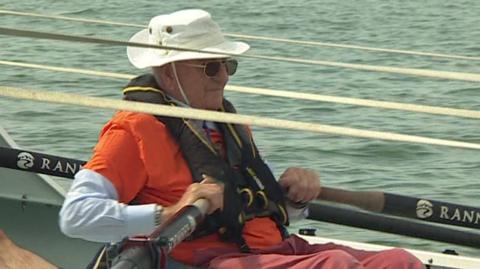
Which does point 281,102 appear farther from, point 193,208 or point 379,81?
point 193,208

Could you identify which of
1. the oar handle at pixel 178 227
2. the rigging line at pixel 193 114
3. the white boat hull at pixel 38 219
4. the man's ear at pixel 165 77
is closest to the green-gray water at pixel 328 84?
the white boat hull at pixel 38 219

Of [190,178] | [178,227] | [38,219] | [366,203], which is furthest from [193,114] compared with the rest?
[38,219]

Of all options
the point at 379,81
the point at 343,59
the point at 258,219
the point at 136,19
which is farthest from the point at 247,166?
the point at 136,19

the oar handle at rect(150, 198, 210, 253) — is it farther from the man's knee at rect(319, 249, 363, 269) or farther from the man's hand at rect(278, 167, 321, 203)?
the man's hand at rect(278, 167, 321, 203)

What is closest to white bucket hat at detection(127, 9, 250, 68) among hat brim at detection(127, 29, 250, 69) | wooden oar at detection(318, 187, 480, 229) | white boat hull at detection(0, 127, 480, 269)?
hat brim at detection(127, 29, 250, 69)

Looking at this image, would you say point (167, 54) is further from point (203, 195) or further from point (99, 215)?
point (99, 215)

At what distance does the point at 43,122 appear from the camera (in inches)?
408

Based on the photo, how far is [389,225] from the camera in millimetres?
5227

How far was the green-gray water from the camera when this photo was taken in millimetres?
9180

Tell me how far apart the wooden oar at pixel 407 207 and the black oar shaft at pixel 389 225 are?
0.44 feet

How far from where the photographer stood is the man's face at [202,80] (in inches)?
170

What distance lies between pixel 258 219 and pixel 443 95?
729cm

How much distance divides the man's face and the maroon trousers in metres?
0.44

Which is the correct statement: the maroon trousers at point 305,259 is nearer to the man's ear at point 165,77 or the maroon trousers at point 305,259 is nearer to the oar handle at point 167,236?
the oar handle at point 167,236
